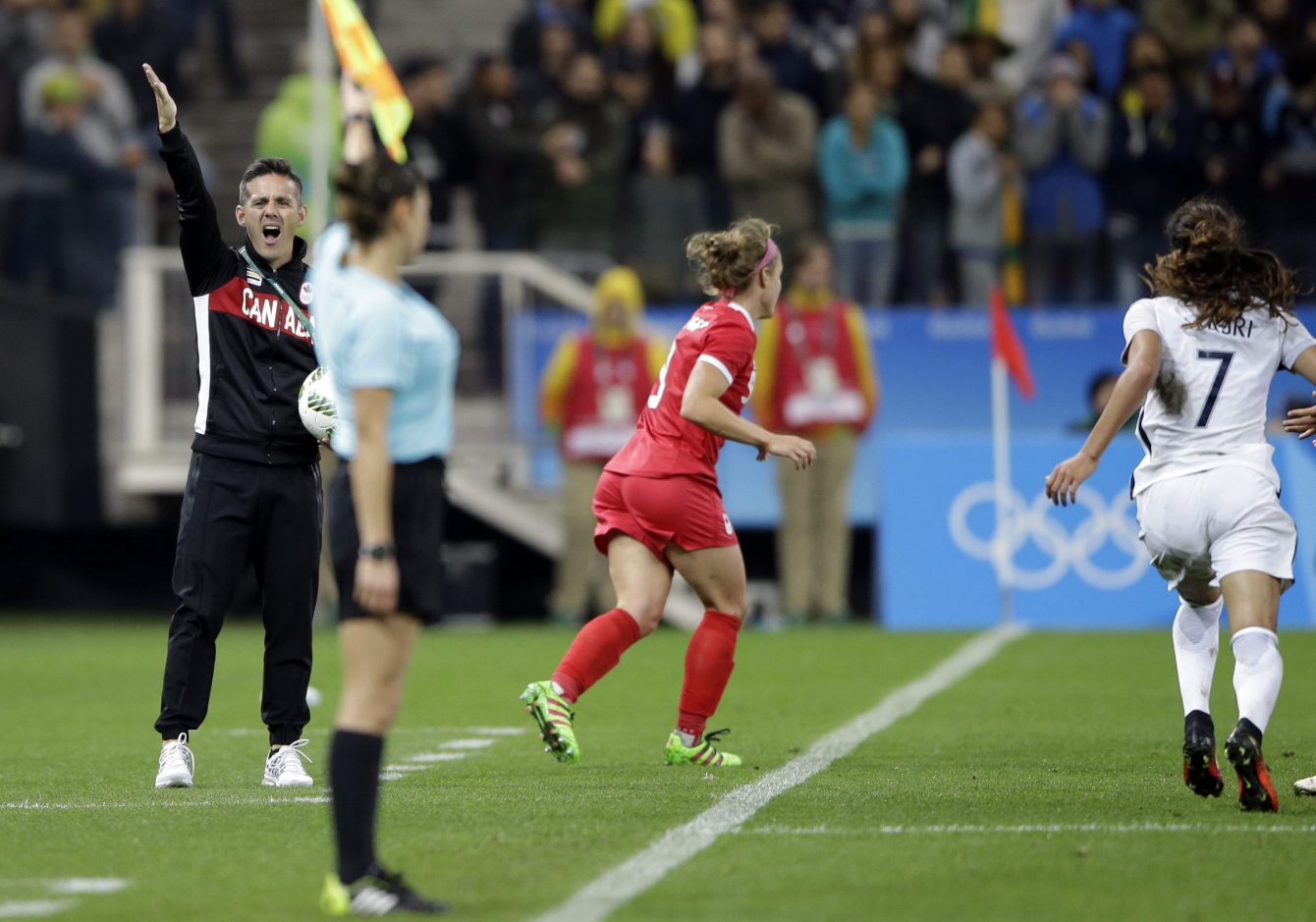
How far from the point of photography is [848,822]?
6.43 meters

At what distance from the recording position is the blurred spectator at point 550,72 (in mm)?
19016

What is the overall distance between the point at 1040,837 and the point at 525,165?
12.8m

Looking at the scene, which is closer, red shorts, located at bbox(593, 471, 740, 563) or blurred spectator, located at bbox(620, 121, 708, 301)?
red shorts, located at bbox(593, 471, 740, 563)

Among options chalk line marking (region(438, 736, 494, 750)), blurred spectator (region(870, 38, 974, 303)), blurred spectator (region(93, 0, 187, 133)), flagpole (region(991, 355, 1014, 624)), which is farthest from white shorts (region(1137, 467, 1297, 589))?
blurred spectator (region(93, 0, 187, 133))

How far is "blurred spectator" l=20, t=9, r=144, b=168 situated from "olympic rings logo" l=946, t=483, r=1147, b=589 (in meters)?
7.67

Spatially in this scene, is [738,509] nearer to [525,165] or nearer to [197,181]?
[525,165]

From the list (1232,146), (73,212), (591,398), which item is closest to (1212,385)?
(591,398)

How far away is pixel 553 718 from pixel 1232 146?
12.0 meters

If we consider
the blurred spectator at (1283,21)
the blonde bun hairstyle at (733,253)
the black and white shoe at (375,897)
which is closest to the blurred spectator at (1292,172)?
the blurred spectator at (1283,21)

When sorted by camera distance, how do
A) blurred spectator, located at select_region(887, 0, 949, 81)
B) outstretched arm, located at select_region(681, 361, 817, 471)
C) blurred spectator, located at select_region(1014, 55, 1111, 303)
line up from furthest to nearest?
blurred spectator, located at select_region(887, 0, 949, 81) → blurred spectator, located at select_region(1014, 55, 1111, 303) → outstretched arm, located at select_region(681, 361, 817, 471)

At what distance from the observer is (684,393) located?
315 inches

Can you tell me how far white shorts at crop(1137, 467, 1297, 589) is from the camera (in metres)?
6.62

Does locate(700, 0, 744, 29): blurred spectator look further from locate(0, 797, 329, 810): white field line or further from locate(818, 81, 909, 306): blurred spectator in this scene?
locate(0, 797, 329, 810): white field line

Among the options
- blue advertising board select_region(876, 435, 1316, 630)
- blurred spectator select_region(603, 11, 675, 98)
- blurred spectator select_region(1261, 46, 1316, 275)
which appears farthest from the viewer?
blurred spectator select_region(603, 11, 675, 98)
